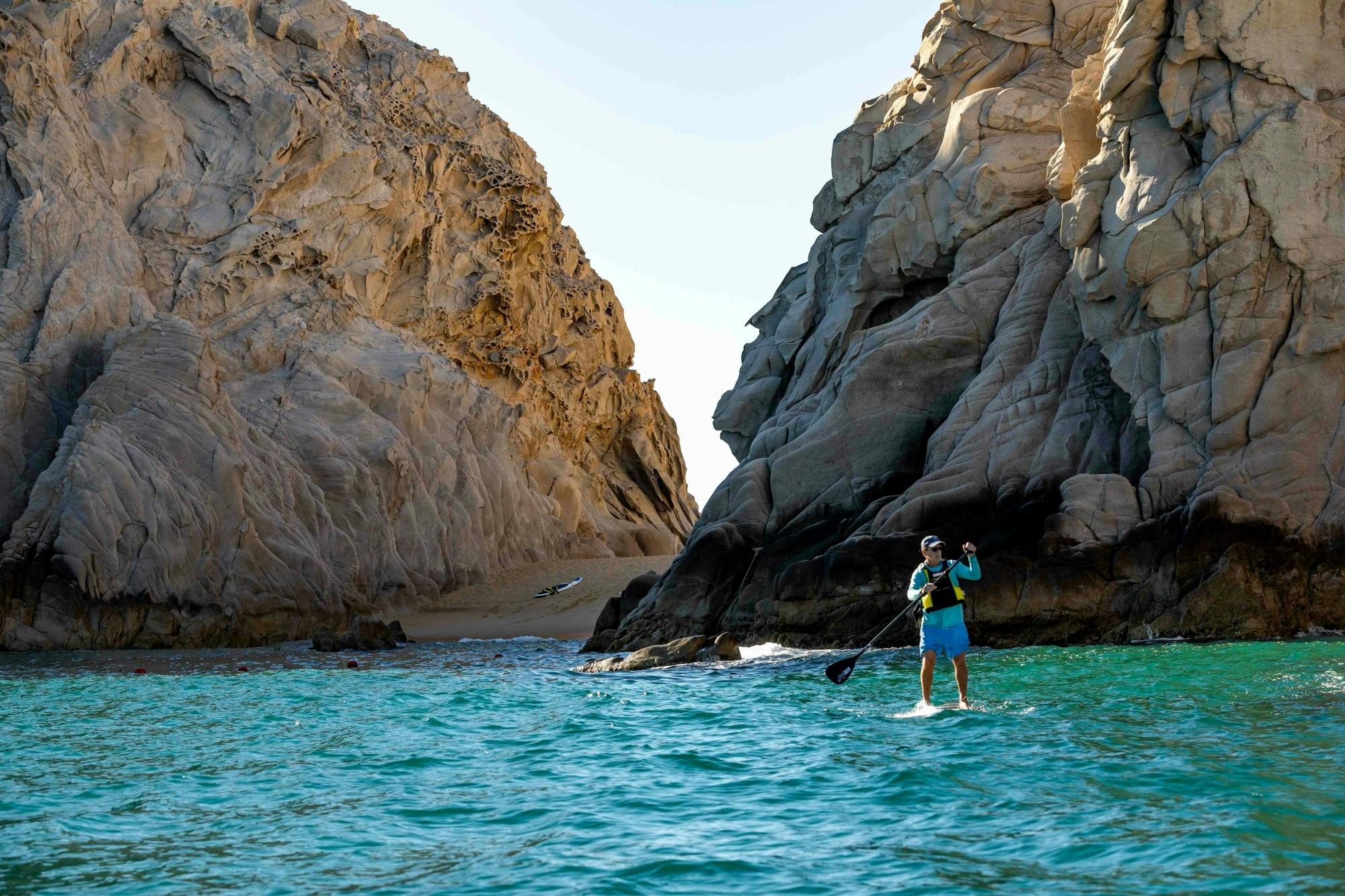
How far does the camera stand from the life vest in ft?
44.1

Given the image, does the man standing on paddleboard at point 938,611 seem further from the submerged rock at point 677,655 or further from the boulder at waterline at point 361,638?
the boulder at waterline at point 361,638

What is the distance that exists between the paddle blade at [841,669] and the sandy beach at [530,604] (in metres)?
19.6

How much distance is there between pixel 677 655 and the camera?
70.5 ft

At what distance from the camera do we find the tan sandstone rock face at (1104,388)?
19984 millimetres

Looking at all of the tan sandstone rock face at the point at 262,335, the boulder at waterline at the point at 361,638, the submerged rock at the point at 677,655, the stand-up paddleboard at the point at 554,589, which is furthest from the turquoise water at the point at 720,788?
the stand-up paddleboard at the point at 554,589

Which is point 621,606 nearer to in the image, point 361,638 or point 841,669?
point 361,638

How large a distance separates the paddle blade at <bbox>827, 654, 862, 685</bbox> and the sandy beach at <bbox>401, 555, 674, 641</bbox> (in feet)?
64.2

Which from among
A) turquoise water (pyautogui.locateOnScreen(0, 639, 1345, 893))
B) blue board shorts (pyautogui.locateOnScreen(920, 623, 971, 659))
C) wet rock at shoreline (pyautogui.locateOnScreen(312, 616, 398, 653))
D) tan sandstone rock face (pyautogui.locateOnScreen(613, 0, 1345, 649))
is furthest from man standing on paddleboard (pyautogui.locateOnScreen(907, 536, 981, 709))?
wet rock at shoreline (pyautogui.locateOnScreen(312, 616, 398, 653))

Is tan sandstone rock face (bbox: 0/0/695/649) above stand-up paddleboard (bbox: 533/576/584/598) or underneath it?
above

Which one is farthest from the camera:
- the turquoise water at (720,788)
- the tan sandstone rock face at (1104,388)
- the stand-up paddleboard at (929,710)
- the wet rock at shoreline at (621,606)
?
the wet rock at shoreline at (621,606)

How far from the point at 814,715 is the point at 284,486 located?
23.4 meters

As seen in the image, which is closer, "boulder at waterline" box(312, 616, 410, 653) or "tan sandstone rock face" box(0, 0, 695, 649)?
A: "boulder at waterline" box(312, 616, 410, 653)

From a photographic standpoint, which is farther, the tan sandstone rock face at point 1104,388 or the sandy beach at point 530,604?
the sandy beach at point 530,604

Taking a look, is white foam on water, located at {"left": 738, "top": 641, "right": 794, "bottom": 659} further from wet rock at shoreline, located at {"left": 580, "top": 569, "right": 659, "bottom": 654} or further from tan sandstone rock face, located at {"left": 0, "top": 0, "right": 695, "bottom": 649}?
tan sandstone rock face, located at {"left": 0, "top": 0, "right": 695, "bottom": 649}
